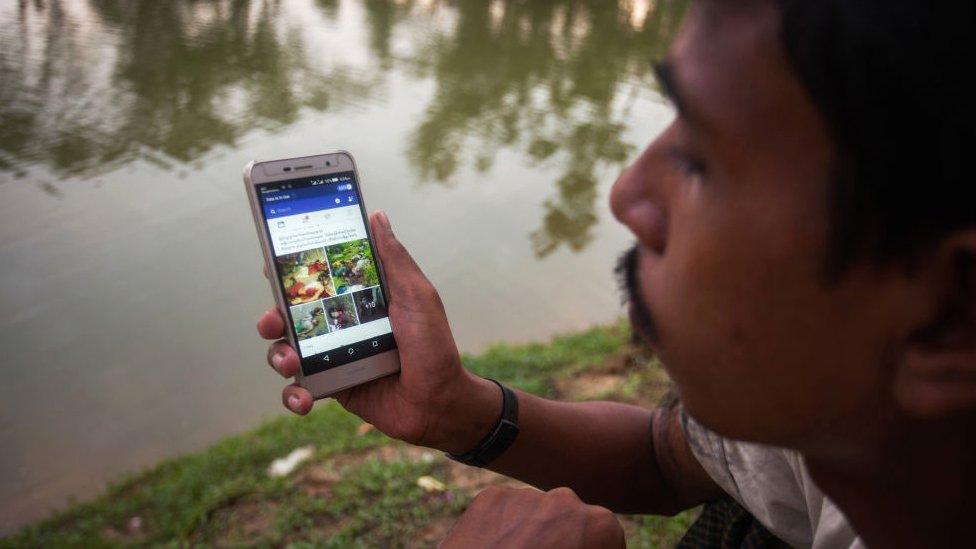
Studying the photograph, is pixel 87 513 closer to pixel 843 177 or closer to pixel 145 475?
pixel 145 475

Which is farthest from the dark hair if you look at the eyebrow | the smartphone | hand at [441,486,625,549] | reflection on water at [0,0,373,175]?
reflection on water at [0,0,373,175]

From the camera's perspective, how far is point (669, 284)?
956 millimetres

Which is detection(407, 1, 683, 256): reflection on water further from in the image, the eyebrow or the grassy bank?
the eyebrow

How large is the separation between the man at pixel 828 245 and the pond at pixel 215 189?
146 inches

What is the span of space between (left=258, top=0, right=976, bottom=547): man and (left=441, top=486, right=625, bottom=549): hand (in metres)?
0.03

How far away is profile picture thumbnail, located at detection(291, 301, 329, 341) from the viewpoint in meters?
1.64

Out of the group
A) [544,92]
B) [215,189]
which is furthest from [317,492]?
[544,92]

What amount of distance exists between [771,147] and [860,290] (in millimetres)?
195

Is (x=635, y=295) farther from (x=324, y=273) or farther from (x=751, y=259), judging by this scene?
(x=324, y=273)

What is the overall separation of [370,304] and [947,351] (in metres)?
1.22

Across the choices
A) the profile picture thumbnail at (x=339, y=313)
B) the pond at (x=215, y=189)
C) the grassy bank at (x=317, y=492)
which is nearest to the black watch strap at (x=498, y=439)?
the profile picture thumbnail at (x=339, y=313)

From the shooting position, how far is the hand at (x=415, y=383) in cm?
158

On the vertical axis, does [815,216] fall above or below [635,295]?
above

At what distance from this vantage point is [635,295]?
1.05m
